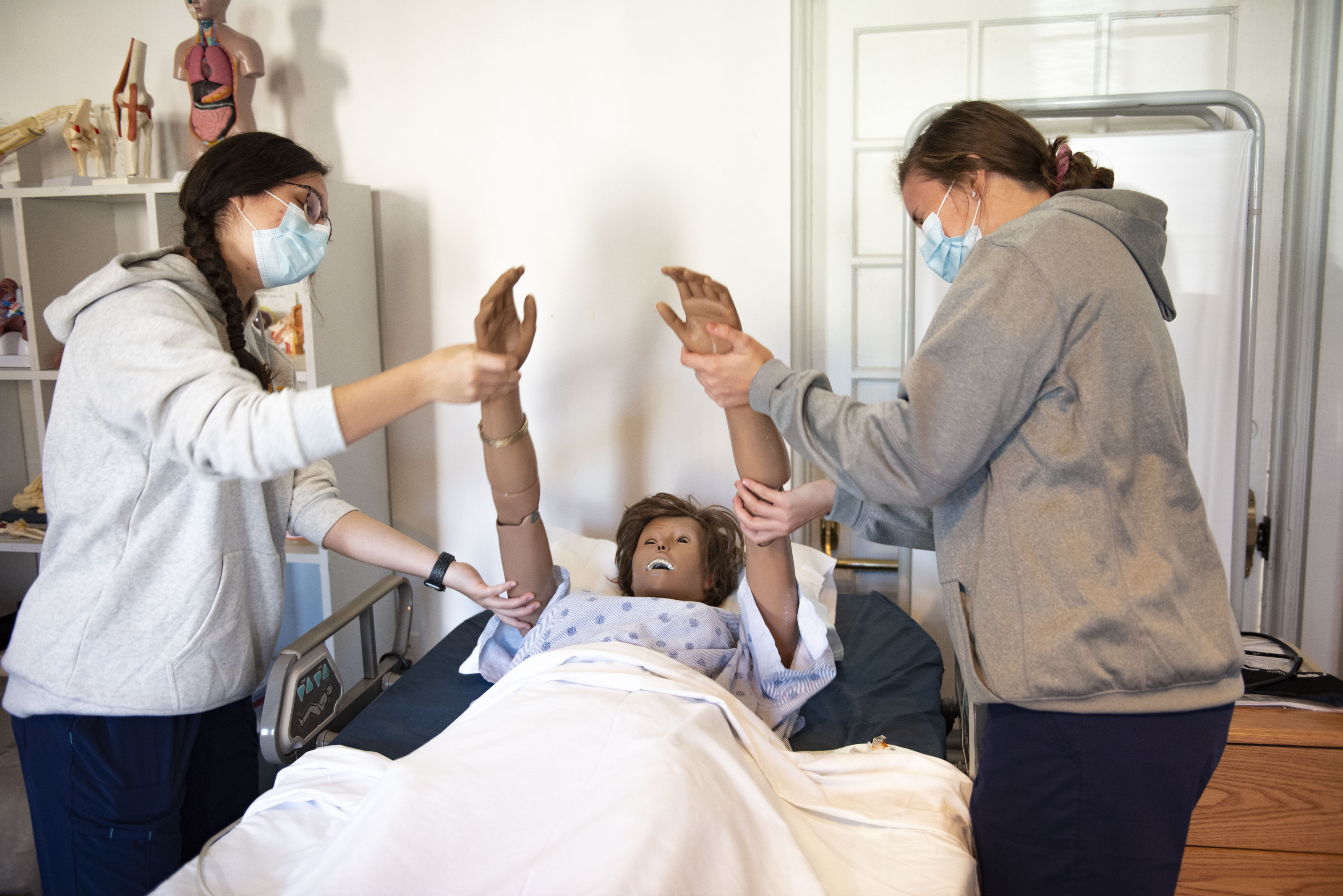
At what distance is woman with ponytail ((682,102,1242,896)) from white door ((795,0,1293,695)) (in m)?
1.09

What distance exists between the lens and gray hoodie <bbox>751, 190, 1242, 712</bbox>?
102cm

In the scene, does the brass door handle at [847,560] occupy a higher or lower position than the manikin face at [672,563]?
lower

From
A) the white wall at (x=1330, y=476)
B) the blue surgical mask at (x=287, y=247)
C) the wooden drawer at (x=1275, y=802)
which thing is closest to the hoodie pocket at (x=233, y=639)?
the blue surgical mask at (x=287, y=247)

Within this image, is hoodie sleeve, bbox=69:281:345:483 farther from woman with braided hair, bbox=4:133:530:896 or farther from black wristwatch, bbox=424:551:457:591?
black wristwatch, bbox=424:551:457:591

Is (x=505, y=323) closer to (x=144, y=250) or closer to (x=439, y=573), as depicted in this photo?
(x=439, y=573)

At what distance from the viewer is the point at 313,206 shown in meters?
1.56

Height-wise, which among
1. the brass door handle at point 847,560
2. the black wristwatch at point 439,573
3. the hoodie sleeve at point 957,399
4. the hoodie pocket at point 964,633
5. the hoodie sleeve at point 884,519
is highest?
the hoodie sleeve at point 957,399

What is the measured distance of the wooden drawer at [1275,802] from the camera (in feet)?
5.41

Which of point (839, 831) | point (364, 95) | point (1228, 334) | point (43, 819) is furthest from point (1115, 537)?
point (364, 95)

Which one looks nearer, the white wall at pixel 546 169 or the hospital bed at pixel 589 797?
the hospital bed at pixel 589 797

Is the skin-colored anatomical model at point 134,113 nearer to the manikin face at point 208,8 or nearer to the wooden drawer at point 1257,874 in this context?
the manikin face at point 208,8

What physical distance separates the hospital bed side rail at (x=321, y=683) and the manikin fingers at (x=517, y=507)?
0.83ft

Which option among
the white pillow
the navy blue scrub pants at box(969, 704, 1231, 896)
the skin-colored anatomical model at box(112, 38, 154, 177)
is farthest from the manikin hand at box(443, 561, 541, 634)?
the skin-colored anatomical model at box(112, 38, 154, 177)

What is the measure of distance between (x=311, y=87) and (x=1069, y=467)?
91.7 inches
